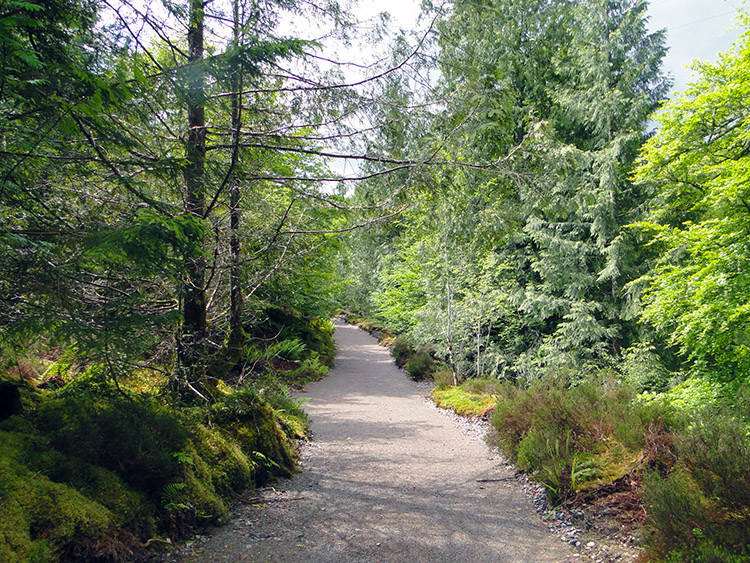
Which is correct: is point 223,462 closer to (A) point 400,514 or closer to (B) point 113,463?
(B) point 113,463

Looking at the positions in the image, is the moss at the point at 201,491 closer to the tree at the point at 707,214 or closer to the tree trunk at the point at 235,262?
the tree trunk at the point at 235,262

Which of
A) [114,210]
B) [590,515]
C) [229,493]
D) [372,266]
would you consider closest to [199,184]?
[114,210]

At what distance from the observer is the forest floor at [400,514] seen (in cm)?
348

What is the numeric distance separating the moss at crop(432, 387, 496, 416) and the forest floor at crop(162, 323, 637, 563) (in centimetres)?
119

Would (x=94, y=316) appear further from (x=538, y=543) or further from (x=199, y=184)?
(x=538, y=543)

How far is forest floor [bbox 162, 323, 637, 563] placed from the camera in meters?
3.48

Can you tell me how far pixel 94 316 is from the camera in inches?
127

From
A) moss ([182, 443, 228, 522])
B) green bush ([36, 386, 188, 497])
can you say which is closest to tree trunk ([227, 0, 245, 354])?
green bush ([36, 386, 188, 497])

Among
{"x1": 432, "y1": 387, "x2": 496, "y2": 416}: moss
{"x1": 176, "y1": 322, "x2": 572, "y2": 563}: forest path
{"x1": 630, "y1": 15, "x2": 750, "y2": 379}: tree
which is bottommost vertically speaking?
{"x1": 176, "y1": 322, "x2": 572, "y2": 563}: forest path

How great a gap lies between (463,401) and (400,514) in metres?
5.99

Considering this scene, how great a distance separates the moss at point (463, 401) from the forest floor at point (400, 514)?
1188 millimetres

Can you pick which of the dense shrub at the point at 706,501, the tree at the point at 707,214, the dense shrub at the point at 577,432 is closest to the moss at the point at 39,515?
the dense shrub at the point at 706,501

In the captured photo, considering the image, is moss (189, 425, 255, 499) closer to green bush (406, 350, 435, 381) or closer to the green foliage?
A: the green foliage

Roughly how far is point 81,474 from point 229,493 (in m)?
1.52
